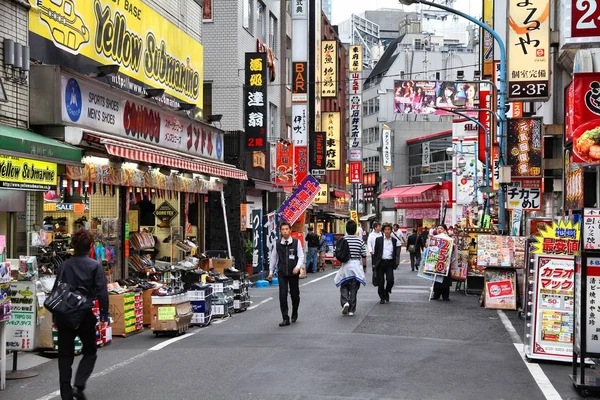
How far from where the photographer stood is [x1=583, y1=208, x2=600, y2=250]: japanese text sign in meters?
8.53

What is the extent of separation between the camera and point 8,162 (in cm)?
1102

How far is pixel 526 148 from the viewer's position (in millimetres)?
21125

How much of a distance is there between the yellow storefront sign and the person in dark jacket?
9.55 feet

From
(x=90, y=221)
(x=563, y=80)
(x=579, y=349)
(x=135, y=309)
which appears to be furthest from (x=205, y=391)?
(x=563, y=80)

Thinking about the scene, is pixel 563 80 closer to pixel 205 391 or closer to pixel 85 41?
pixel 85 41

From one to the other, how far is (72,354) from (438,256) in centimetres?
1260

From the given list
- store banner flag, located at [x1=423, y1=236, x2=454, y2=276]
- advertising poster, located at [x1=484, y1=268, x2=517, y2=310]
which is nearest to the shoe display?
advertising poster, located at [x1=484, y1=268, x2=517, y2=310]

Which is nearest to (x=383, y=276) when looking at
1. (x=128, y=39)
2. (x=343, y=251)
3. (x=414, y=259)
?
(x=343, y=251)

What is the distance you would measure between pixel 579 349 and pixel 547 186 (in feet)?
49.4

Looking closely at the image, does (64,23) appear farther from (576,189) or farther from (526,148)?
(526,148)

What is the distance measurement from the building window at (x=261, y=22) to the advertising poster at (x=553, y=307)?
954 inches

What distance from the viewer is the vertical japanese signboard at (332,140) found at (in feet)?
157

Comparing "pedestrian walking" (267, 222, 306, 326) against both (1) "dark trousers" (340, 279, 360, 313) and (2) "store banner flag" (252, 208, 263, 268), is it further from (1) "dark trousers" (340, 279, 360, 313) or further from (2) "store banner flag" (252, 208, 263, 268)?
(2) "store banner flag" (252, 208, 263, 268)

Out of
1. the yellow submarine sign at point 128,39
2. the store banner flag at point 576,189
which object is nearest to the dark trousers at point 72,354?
the yellow submarine sign at point 128,39
